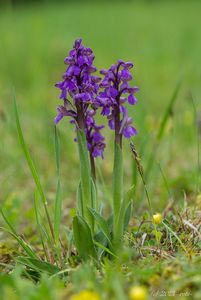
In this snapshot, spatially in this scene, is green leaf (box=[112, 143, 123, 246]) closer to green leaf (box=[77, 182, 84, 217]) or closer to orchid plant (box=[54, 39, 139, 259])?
orchid plant (box=[54, 39, 139, 259])

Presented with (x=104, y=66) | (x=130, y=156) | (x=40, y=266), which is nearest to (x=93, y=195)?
(x=40, y=266)

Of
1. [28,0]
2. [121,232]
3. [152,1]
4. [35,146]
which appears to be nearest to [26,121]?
[35,146]

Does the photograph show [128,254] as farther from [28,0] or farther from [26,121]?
[28,0]

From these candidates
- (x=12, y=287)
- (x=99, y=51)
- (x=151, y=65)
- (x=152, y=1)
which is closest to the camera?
(x=12, y=287)

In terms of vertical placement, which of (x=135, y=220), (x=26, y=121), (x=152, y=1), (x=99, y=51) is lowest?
(x=135, y=220)

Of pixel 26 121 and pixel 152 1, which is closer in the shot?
pixel 26 121

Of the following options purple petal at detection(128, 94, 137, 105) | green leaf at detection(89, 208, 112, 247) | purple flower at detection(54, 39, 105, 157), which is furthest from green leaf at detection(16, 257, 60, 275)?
purple petal at detection(128, 94, 137, 105)
